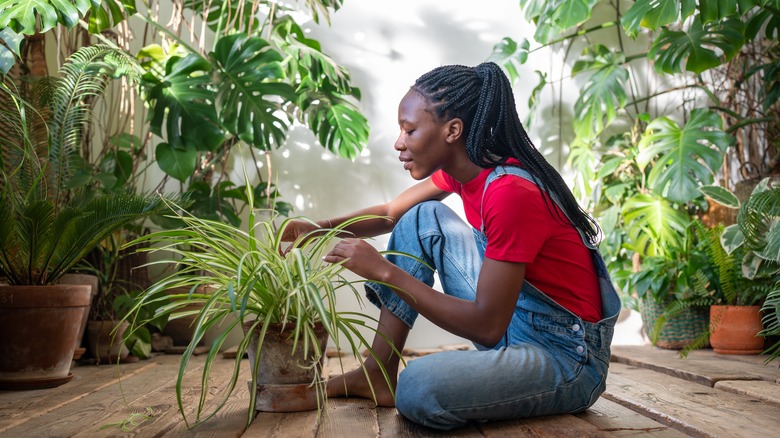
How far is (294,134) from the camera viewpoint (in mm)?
3576

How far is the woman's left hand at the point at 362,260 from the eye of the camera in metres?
1.37

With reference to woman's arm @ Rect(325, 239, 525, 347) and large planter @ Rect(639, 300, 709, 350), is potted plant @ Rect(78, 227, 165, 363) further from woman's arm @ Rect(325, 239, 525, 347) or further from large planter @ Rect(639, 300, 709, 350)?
large planter @ Rect(639, 300, 709, 350)

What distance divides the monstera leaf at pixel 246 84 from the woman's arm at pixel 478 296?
62.0 inches

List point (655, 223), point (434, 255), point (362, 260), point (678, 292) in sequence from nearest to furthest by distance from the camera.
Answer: point (362, 260) < point (434, 255) < point (678, 292) < point (655, 223)

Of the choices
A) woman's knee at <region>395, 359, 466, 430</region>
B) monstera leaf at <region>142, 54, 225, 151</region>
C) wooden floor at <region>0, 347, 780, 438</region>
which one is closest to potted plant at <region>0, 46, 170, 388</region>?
wooden floor at <region>0, 347, 780, 438</region>

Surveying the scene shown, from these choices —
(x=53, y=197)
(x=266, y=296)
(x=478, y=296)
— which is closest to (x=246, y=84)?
(x=53, y=197)

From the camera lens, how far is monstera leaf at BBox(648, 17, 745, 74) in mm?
2908

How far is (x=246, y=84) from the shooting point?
2896 mm

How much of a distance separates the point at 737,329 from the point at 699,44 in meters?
1.15

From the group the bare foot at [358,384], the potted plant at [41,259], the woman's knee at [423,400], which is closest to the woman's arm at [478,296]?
the woman's knee at [423,400]

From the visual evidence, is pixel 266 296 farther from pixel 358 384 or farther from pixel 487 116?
pixel 487 116

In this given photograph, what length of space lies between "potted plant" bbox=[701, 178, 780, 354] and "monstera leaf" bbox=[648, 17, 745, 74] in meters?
0.52

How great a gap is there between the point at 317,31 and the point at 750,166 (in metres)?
2.26

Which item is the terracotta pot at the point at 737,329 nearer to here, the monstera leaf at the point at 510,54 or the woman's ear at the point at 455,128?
the monstera leaf at the point at 510,54
